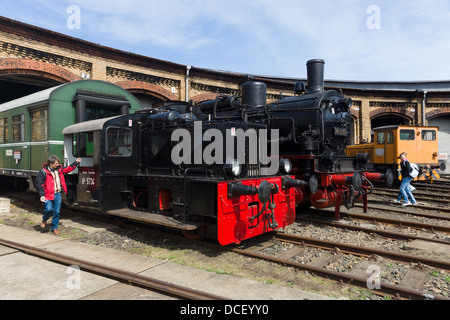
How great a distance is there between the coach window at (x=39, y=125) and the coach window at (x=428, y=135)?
1528 centimetres

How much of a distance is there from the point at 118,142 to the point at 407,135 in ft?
42.4

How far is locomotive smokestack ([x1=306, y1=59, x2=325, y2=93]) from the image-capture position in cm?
877

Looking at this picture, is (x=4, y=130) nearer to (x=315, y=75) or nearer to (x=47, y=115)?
Answer: (x=47, y=115)

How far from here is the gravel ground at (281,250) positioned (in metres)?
4.03

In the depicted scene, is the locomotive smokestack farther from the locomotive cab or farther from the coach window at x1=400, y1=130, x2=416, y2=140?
the coach window at x1=400, y1=130, x2=416, y2=140

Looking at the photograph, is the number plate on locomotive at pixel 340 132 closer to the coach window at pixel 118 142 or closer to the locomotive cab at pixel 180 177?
the locomotive cab at pixel 180 177

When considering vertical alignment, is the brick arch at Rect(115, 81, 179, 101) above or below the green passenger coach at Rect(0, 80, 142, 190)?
above

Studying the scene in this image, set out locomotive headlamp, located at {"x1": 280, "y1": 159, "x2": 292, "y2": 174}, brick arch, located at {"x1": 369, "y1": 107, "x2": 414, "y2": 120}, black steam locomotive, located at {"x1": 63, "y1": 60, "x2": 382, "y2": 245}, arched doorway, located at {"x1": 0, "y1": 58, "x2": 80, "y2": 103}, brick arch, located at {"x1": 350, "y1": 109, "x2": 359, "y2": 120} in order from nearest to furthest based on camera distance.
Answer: black steam locomotive, located at {"x1": 63, "y1": 60, "x2": 382, "y2": 245}
locomotive headlamp, located at {"x1": 280, "y1": 159, "x2": 292, "y2": 174}
arched doorway, located at {"x1": 0, "y1": 58, "x2": 80, "y2": 103}
brick arch, located at {"x1": 350, "y1": 109, "x2": 359, "y2": 120}
brick arch, located at {"x1": 369, "y1": 107, "x2": 414, "y2": 120}

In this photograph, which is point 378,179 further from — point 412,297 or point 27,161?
point 27,161

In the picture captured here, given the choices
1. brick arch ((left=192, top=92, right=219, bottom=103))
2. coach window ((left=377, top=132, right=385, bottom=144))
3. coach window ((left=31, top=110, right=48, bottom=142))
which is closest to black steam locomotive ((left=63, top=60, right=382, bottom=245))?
coach window ((left=31, top=110, right=48, bottom=142))

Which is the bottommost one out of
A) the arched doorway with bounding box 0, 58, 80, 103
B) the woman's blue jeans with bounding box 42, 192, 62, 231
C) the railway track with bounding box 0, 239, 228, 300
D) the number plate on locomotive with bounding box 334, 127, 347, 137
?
the railway track with bounding box 0, 239, 228, 300

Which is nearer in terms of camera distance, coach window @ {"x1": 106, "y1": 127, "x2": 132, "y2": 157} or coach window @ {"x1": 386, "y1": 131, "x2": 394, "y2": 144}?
coach window @ {"x1": 106, "y1": 127, "x2": 132, "y2": 157}

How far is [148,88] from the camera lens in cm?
1511

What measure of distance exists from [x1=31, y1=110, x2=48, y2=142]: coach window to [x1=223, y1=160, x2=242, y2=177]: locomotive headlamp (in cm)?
554
